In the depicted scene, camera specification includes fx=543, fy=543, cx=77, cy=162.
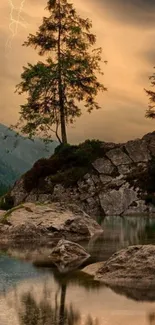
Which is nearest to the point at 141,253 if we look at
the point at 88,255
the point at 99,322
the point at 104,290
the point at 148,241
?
the point at 104,290

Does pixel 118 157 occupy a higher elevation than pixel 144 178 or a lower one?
higher

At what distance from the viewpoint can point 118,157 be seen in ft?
165

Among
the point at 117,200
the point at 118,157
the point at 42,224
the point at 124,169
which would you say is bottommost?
the point at 42,224

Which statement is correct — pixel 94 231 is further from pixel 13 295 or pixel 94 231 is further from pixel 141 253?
pixel 13 295

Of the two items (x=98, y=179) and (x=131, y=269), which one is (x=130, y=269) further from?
(x=98, y=179)

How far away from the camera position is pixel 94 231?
992 inches

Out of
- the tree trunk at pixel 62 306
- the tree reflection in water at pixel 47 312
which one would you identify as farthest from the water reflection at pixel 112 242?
the tree reflection in water at pixel 47 312

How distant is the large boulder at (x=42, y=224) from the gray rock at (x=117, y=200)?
1981 cm

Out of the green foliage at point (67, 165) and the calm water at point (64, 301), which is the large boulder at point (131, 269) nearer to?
the calm water at point (64, 301)

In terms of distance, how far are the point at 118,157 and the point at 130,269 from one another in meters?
37.0

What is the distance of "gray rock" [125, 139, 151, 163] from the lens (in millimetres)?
50094

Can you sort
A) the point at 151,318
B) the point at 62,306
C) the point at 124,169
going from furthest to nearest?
the point at 124,169, the point at 62,306, the point at 151,318

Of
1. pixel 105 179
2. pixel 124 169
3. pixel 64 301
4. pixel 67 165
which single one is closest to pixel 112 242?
pixel 64 301

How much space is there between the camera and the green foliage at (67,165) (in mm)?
48844
